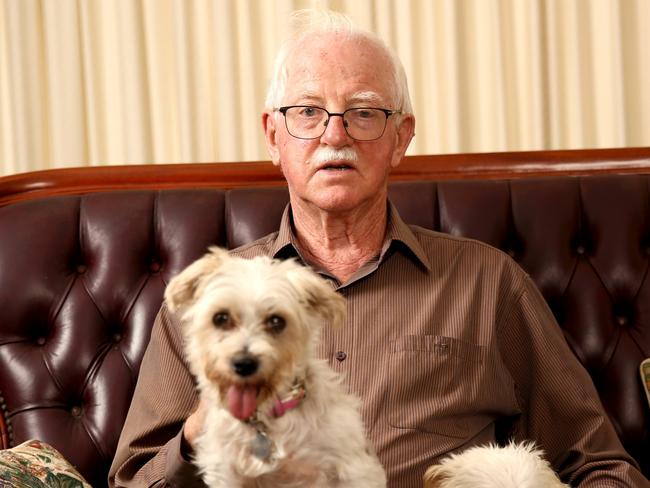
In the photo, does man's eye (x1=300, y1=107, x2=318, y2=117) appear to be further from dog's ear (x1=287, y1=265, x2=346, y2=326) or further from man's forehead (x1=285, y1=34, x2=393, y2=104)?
dog's ear (x1=287, y1=265, x2=346, y2=326)

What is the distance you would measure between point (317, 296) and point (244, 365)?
0.20 m

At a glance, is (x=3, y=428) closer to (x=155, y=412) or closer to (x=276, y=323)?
(x=155, y=412)

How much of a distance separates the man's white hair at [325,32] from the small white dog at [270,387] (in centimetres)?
94

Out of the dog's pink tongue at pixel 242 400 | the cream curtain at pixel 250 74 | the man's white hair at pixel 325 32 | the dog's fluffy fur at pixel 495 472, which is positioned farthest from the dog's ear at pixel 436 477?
the cream curtain at pixel 250 74

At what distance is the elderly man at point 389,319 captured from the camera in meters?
1.98

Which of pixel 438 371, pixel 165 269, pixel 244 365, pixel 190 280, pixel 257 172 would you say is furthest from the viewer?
pixel 257 172

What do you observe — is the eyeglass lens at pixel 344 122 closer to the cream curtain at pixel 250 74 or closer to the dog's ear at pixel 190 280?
the dog's ear at pixel 190 280

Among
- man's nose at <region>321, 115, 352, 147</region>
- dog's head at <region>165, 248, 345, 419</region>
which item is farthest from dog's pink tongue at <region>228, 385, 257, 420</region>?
man's nose at <region>321, 115, 352, 147</region>

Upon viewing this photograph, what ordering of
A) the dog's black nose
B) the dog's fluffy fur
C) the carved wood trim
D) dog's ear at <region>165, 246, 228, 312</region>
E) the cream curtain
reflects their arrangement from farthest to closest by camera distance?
the cream curtain
the carved wood trim
the dog's fluffy fur
dog's ear at <region>165, 246, 228, 312</region>
the dog's black nose

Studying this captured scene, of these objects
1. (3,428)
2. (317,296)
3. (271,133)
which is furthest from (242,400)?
(3,428)

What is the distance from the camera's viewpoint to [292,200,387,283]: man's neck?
222 centimetres

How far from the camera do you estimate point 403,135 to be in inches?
93.3

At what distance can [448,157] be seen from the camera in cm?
269

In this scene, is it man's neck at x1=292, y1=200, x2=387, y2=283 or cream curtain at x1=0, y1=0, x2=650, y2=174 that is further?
cream curtain at x1=0, y1=0, x2=650, y2=174
